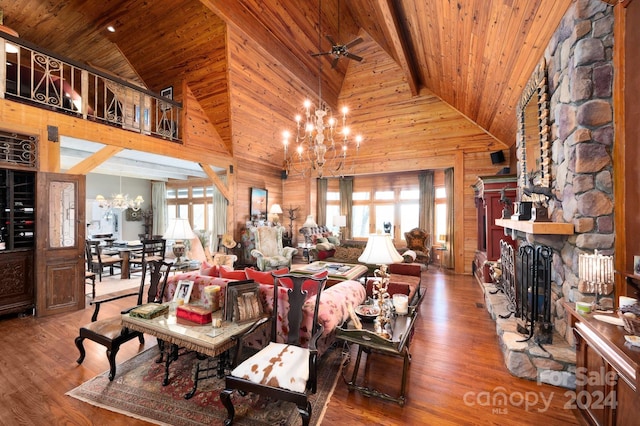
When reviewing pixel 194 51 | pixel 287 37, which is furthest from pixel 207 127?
pixel 287 37

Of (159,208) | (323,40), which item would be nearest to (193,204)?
(159,208)

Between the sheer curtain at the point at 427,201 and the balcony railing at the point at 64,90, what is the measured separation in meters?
6.66

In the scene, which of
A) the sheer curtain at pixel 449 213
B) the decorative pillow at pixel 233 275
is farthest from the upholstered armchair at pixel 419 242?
the decorative pillow at pixel 233 275

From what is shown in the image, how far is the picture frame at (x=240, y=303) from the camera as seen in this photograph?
7.27 feet

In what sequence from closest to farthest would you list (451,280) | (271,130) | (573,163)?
(573,163) < (451,280) < (271,130)

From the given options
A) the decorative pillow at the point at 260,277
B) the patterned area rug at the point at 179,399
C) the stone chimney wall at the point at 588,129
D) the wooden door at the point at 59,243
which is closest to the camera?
the patterned area rug at the point at 179,399

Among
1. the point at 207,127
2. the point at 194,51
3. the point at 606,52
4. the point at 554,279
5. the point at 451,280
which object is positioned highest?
the point at 194,51

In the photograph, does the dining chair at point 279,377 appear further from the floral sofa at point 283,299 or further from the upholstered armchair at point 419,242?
the upholstered armchair at point 419,242

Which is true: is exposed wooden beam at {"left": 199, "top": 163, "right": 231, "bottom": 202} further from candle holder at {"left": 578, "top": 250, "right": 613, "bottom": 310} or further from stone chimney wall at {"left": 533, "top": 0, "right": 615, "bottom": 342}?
candle holder at {"left": 578, "top": 250, "right": 613, "bottom": 310}

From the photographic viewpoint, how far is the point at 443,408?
2.04m

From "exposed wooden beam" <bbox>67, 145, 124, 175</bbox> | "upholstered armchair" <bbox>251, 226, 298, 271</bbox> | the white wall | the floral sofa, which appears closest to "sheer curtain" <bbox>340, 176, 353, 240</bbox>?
"upholstered armchair" <bbox>251, 226, 298, 271</bbox>

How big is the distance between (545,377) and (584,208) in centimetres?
147

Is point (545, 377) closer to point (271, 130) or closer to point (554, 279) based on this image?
point (554, 279)

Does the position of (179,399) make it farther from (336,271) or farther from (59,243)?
(59,243)
